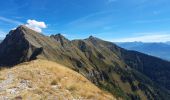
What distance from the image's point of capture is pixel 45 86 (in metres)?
23.3

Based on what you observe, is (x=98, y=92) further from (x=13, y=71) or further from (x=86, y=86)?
(x=13, y=71)

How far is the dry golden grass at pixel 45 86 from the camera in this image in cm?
2142

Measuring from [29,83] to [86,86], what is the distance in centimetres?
535

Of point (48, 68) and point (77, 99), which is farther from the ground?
point (48, 68)

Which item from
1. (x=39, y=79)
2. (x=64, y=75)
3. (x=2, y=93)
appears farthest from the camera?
(x=64, y=75)

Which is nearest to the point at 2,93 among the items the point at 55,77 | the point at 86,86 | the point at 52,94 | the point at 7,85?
the point at 7,85

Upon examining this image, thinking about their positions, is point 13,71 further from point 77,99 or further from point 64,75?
point 77,99

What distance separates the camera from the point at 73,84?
24.5m

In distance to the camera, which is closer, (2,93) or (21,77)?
(2,93)

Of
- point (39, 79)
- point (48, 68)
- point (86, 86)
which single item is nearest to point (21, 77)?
A: point (39, 79)

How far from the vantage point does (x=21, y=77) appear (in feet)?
83.1

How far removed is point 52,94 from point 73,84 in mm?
3278

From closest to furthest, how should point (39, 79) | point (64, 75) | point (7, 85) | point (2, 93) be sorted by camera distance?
point (2, 93), point (7, 85), point (39, 79), point (64, 75)

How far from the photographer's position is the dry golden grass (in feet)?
70.3
